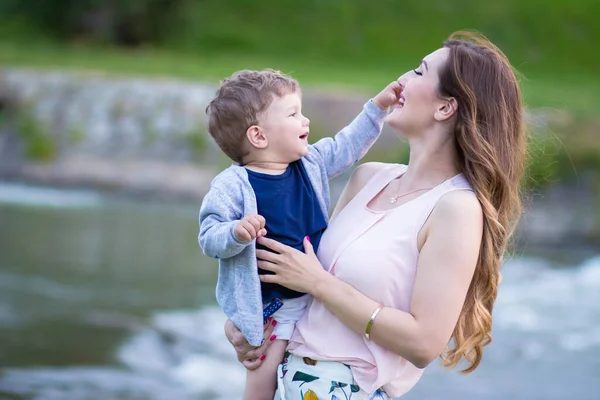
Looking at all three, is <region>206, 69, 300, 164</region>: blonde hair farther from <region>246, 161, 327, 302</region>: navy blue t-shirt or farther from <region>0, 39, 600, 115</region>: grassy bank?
<region>0, 39, 600, 115</region>: grassy bank

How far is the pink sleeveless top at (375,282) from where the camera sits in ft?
7.16

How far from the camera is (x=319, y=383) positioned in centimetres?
220

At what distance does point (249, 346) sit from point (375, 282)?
1.12ft

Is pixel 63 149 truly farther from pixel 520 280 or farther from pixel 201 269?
pixel 520 280

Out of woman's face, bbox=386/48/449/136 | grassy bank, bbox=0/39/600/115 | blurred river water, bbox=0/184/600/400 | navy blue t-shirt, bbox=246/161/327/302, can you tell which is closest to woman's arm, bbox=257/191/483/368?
navy blue t-shirt, bbox=246/161/327/302

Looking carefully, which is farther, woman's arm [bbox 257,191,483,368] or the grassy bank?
the grassy bank

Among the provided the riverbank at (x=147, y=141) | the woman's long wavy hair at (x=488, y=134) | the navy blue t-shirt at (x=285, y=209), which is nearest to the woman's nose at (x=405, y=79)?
the woman's long wavy hair at (x=488, y=134)

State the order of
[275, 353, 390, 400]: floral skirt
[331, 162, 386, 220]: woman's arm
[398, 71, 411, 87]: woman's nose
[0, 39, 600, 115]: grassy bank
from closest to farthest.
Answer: [275, 353, 390, 400]: floral skirt
[398, 71, 411, 87]: woman's nose
[331, 162, 386, 220]: woman's arm
[0, 39, 600, 115]: grassy bank

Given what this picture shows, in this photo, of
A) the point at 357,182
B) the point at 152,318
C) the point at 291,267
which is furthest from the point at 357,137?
the point at 152,318

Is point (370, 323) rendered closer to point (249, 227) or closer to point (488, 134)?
point (249, 227)

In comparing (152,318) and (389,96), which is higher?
(389,96)

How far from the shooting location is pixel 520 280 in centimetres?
926

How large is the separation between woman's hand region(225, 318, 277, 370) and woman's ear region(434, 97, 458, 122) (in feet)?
2.07

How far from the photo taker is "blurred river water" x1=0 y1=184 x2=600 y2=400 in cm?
579
